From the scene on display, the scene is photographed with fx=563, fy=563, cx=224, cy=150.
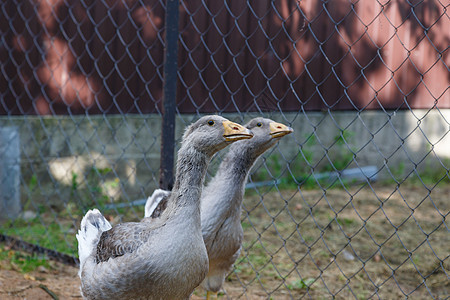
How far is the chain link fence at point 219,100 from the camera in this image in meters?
4.66

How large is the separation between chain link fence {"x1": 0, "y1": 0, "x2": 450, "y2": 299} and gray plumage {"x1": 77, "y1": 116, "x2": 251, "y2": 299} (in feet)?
3.87

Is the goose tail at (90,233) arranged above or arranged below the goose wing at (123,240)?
below

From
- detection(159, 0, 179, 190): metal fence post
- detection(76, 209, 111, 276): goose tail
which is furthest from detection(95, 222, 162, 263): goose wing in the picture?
detection(159, 0, 179, 190): metal fence post

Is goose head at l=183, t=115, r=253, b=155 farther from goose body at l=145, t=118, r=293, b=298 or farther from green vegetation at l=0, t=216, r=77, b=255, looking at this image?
green vegetation at l=0, t=216, r=77, b=255

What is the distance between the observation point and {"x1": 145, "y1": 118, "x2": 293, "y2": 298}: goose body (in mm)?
3736

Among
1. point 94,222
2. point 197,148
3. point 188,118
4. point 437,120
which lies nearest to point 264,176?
point 188,118

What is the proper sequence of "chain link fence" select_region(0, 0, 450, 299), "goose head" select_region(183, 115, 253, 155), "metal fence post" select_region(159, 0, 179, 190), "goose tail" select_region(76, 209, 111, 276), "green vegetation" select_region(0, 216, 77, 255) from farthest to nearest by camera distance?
"green vegetation" select_region(0, 216, 77, 255) < "chain link fence" select_region(0, 0, 450, 299) < "metal fence post" select_region(159, 0, 179, 190) < "goose tail" select_region(76, 209, 111, 276) < "goose head" select_region(183, 115, 253, 155)

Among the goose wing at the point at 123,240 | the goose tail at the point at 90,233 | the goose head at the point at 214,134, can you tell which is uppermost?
the goose head at the point at 214,134

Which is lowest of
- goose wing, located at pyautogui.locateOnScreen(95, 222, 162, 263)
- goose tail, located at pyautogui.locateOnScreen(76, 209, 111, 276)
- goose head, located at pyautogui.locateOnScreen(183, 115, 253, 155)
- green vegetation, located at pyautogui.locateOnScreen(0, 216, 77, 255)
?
green vegetation, located at pyautogui.locateOnScreen(0, 216, 77, 255)

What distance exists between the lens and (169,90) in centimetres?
418

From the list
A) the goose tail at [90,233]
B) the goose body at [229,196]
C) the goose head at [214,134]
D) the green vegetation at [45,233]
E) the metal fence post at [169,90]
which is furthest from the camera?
the green vegetation at [45,233]

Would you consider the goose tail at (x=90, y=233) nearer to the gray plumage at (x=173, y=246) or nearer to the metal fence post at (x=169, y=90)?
the gray plumage at (x=173, y=246)

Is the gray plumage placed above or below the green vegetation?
above

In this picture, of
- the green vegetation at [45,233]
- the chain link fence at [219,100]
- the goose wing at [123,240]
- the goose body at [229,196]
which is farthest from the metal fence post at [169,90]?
the green vegetation at [45,233]
